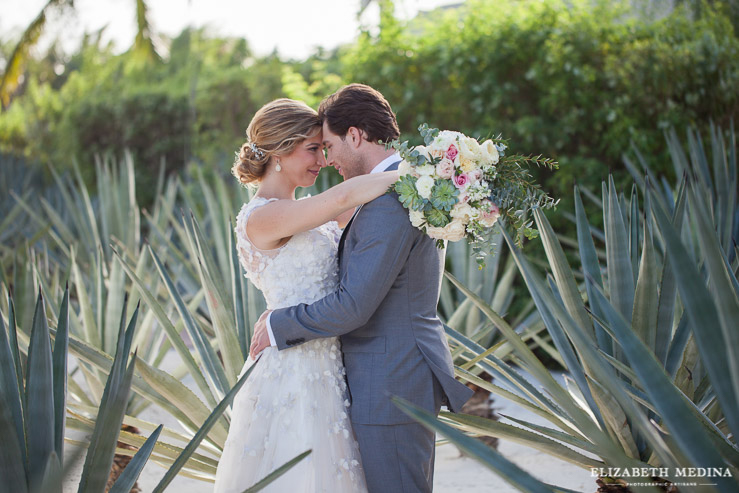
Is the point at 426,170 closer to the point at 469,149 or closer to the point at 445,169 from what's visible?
the point at 445,169

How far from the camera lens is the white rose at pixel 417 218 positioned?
2.04 metres

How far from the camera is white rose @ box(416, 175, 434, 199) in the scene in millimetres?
2020

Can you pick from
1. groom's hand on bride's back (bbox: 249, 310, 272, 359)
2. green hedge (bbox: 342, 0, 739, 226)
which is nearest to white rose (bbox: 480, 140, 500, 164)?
groom's hand on bride's back (bbox: 249, 310, 272, 359)

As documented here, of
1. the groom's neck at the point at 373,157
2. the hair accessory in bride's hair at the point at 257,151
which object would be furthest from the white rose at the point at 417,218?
the hair accessory in bride's hair at the point at 257,151

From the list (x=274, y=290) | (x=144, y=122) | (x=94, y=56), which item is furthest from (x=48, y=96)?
(x=274, y=290)

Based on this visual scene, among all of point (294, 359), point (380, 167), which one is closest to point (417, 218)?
point (380, 167)

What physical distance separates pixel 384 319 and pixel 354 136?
64 centimetres

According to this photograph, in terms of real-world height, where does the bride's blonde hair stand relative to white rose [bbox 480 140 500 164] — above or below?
above

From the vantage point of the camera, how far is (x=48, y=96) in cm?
1795

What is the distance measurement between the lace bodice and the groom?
0.14 m

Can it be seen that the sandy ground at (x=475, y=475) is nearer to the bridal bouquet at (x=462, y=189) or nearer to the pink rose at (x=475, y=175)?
the bridal bouquet at (x=462, y=189)

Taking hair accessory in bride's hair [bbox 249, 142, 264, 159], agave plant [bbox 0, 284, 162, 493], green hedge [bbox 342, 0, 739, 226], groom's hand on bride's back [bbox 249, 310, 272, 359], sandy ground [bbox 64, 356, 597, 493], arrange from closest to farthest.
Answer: agave plant [bbox 0, 284, 162, 493]
groom's hand on bride's back [bbox 249, 310, 272, 359]
hair accessory in bride's hair [bbox 249, 142, 264, 159]
sandy ground [bbox 64, 356, 597, 493]
green hedge [bbox 342, 0, 739, 226]

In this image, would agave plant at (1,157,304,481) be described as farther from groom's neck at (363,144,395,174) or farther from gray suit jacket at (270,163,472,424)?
groom's neck at (363,144,395,174)

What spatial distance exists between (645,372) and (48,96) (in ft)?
63.5
